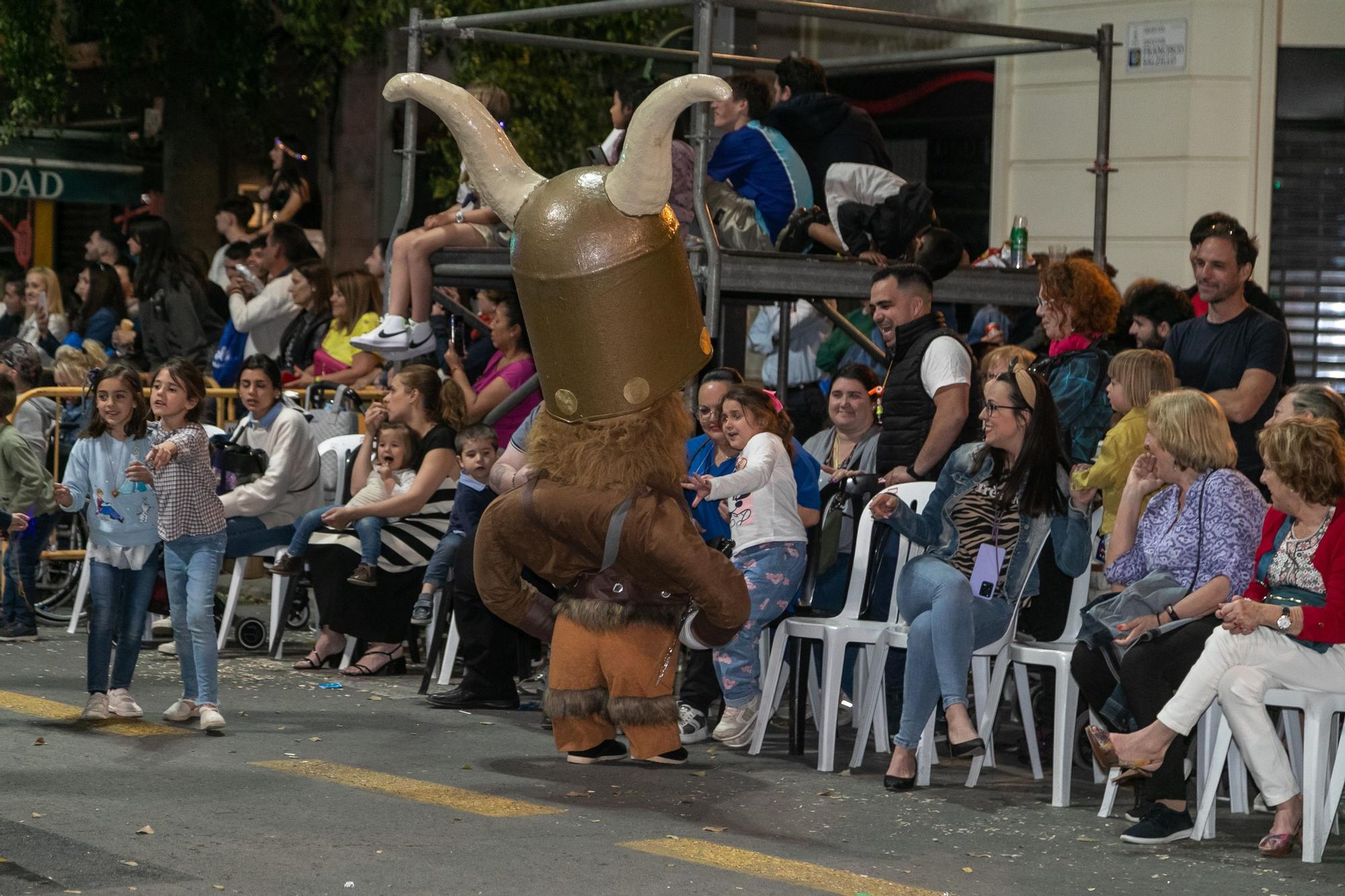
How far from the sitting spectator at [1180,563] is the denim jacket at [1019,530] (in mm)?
415

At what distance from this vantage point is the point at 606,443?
7.17 m

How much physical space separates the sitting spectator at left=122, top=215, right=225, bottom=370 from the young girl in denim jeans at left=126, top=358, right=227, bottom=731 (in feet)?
17.3

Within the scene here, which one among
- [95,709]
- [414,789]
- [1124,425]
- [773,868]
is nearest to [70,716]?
[95,709]

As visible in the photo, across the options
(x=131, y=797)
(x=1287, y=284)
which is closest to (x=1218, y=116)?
(x=1287, y=284)

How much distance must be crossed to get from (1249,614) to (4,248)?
22.1 metres

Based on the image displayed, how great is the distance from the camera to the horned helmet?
22.1ft

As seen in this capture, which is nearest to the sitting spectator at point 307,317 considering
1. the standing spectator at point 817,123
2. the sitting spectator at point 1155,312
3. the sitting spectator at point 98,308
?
the sitting spectator at point 98,308

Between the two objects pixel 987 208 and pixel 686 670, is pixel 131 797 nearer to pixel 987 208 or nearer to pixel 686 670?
pixel 686 670

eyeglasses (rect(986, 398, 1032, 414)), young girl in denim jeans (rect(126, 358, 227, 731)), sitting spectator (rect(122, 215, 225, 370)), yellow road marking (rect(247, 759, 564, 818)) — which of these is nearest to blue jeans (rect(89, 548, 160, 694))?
young girl in denim jeans (rect(126, 358, 227, 731))

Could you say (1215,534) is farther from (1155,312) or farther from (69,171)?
(69,171)

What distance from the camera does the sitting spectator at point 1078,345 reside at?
321 inches

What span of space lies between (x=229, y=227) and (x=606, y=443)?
771cm

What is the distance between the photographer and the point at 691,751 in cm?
788

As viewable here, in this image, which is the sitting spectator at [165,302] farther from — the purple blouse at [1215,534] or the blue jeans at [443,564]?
the purple blouse at [1215,534]
